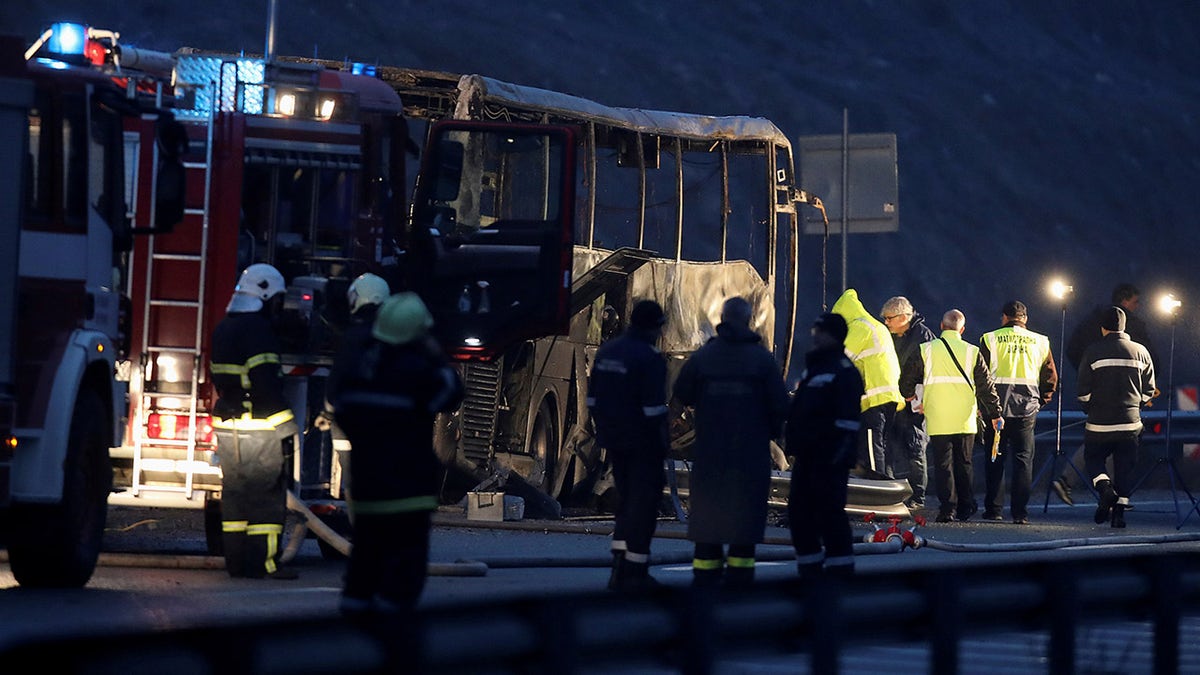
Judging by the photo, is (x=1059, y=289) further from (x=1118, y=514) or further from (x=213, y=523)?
(x=213, y=523)

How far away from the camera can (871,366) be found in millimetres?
18734

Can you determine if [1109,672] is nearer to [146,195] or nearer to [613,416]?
[613,416]

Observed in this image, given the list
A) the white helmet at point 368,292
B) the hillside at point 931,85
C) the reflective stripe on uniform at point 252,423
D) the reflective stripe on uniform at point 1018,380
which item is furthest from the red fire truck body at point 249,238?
the hillside at point 931,85

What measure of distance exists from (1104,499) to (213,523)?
9421 mm

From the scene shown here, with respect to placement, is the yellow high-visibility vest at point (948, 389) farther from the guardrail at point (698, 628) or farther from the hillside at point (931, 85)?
the hillside at point (931, 85)

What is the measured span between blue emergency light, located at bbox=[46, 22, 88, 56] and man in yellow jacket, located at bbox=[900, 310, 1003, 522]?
1017 cm

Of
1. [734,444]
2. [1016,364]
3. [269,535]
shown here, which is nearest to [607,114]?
[1016,364]

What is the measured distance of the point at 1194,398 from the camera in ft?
89.5

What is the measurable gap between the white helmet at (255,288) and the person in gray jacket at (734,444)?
2.51 meters

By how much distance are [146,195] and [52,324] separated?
2163 mm

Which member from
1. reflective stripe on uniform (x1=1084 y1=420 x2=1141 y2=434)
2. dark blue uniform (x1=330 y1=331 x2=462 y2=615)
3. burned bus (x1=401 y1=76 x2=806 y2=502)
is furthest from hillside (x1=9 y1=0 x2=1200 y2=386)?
dark blue uniform (x1=330 y1=331 x2=462 y2=615)

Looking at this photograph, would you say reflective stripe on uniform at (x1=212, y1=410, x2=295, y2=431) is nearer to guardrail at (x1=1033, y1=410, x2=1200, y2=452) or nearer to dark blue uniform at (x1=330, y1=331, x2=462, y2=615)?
dark blue uniform at (x1=330, y1=331, x2=462, y2=615)

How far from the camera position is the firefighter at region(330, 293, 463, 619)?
7883 mm

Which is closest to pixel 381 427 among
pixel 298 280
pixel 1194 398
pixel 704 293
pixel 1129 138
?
pixel 298 280
